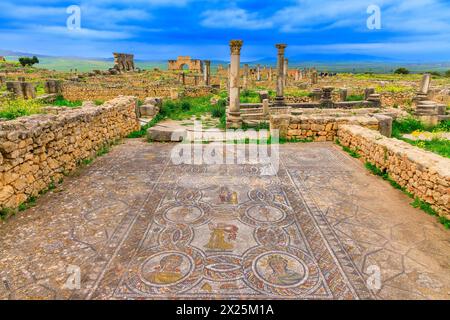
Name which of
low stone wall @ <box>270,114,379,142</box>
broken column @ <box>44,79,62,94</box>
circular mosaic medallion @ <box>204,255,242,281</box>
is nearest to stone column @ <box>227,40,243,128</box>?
low stone wall @ <box>270,114,379,142</box>

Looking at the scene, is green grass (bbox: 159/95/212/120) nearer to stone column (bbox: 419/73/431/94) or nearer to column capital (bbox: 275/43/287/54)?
column capital (bbox: 275/43/287/54)

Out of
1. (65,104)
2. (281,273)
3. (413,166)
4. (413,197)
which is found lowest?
(281,273)

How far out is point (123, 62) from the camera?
40.2 metres

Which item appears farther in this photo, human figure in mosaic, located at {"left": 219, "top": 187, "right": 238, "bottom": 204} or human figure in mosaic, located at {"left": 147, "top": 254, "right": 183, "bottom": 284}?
human figure in mosaic, located at {"left": 219, "top": 187, "right": 238, "bottom": 204}

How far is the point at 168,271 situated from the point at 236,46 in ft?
31.5

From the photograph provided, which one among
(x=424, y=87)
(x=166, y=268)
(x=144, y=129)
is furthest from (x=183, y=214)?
(x=424, y=87)

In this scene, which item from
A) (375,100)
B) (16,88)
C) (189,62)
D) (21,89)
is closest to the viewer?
(16,88)

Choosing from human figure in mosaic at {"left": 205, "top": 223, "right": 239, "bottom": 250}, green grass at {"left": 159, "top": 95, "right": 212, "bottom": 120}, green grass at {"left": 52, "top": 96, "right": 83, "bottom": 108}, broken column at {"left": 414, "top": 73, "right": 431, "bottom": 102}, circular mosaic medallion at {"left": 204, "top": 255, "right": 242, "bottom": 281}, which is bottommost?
circular mosaic medallion at {"left": 204, "top": 255, "right": 242, "bottom": 281}

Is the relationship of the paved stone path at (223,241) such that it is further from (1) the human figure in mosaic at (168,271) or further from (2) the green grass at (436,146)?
(2) the green grass at (436,146)

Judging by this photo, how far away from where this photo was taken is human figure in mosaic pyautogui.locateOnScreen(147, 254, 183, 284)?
304 centimetres

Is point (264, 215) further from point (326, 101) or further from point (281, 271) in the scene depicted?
point (326, 101)

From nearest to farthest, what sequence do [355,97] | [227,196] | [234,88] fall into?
[227,196] < [234,88] < [355,97]

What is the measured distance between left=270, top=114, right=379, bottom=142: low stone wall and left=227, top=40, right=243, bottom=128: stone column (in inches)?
101

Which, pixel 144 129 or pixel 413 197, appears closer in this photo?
pixel 413 197
